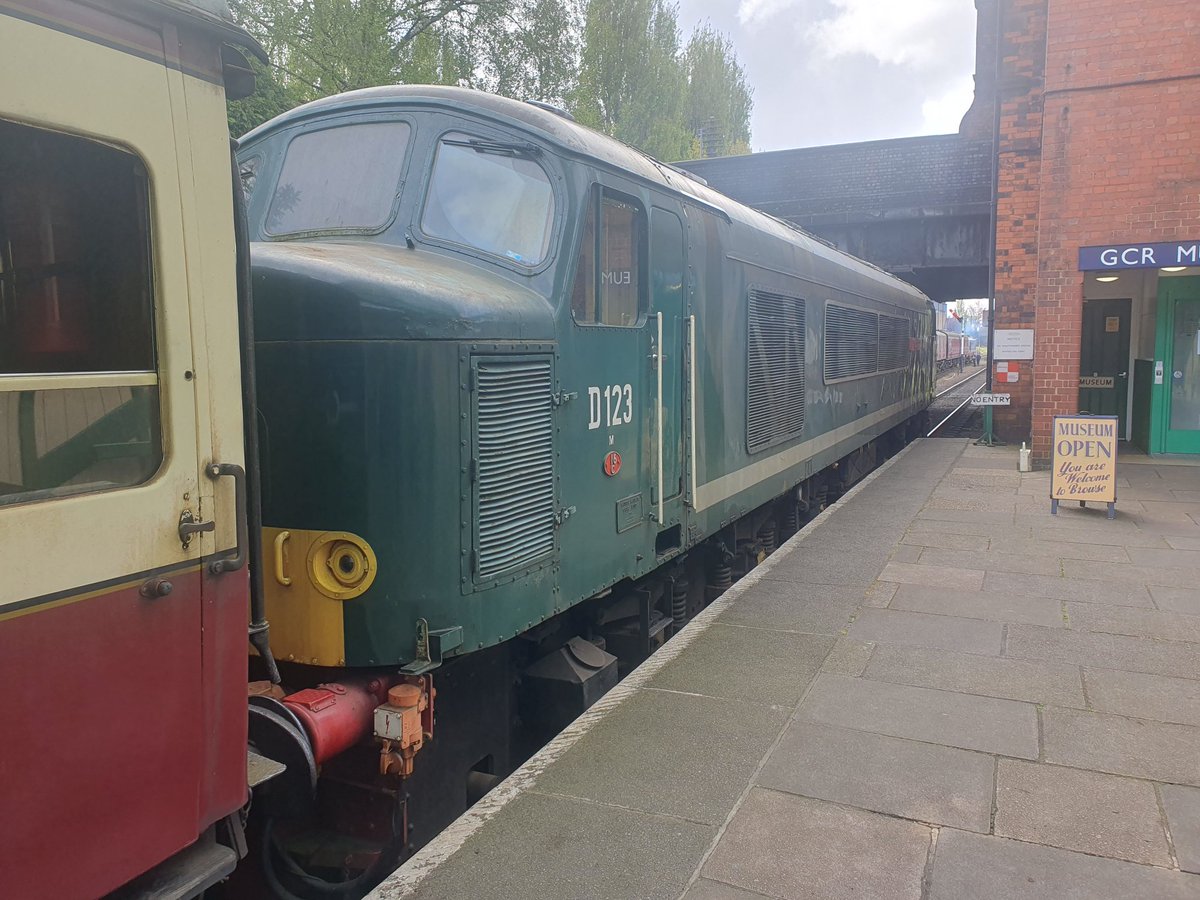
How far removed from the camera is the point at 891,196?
21.9 meters

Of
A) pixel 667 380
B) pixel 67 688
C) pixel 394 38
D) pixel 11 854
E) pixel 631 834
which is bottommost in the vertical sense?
pixel 631 834

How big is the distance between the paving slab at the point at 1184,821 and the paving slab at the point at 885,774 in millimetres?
597

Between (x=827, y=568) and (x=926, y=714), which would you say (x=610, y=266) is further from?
(x=827, y=568)

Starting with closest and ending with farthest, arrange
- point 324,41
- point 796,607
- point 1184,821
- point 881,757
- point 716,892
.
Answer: point 716,892
point 1184,821
point 881,757
point 796,607
point 324,41

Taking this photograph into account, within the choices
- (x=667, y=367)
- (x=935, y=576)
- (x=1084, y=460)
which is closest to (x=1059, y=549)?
(x=935, y=576)

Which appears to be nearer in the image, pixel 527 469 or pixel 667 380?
pixel 527 469

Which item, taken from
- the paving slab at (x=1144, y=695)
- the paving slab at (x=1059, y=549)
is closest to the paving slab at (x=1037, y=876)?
the paving slab at (x=1144, y=695)

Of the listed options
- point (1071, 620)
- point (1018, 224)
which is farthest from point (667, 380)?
point (1018, 224)

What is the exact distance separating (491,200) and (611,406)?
3.64ft

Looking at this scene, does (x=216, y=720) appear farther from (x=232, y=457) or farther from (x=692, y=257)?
(x=692, y=257)

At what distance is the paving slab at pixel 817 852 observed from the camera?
2.91 m

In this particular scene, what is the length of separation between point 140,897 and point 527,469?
1.98 meters

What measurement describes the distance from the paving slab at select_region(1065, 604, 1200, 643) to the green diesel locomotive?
2.26 meters

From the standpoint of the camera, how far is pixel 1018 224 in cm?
1395
